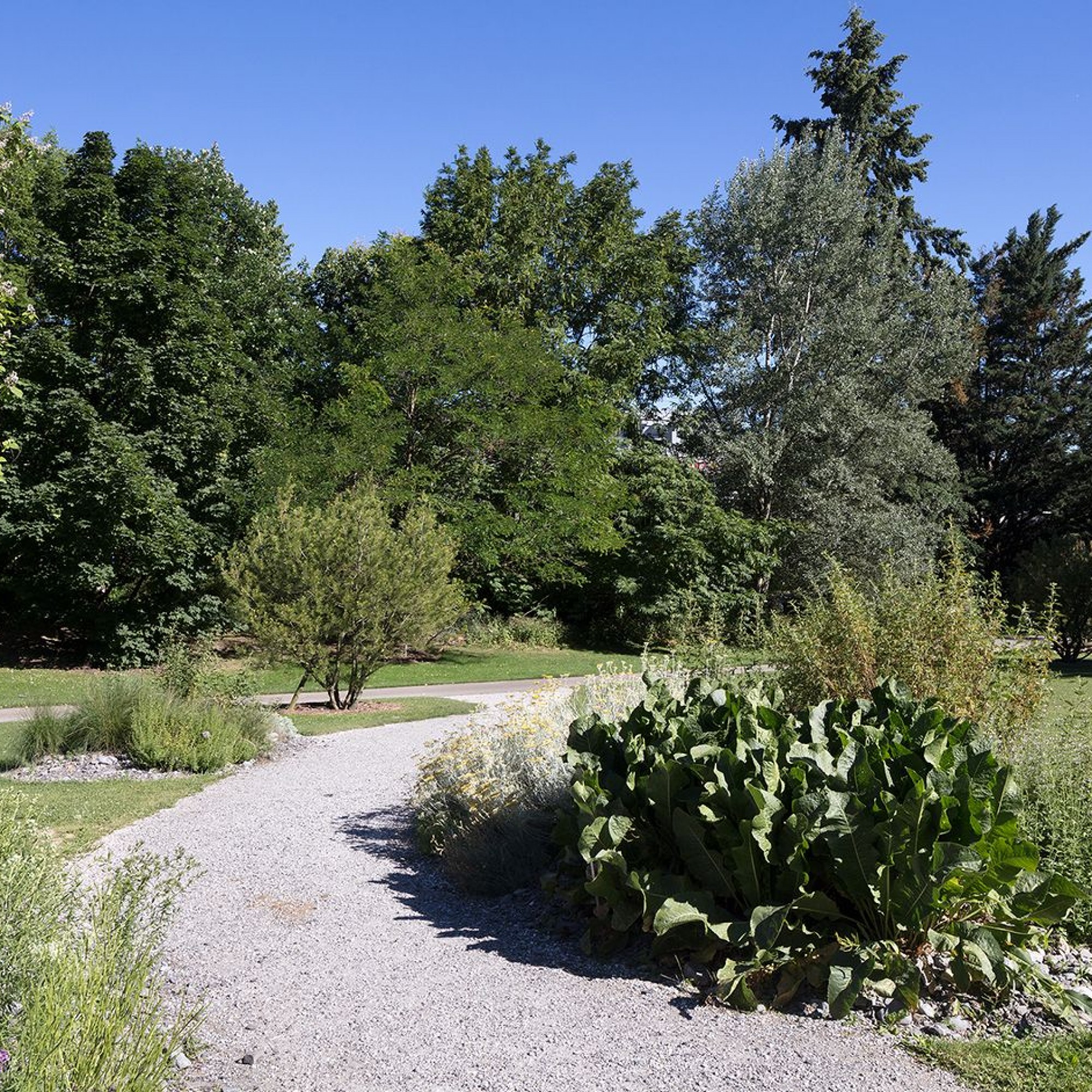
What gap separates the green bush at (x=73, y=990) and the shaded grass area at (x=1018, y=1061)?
2.50 meters

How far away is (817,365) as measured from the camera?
28.1 meters

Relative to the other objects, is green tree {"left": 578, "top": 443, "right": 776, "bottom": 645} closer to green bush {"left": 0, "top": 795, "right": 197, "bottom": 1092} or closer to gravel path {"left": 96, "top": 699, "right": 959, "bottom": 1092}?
gravel path {"left": 96, "top": 699, "right": 959, "bottom": 1092}

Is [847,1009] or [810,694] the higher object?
[810,694]

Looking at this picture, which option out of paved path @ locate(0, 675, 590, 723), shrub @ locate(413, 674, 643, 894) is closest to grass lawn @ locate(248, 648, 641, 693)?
paved path @ locate(0, 675, 590, 723)

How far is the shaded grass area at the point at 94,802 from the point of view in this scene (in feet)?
20.0

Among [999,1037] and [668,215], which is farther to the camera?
[668,215]

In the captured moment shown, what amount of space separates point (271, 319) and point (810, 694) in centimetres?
2162

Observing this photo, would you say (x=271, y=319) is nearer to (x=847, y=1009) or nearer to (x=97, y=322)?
(x=97, y=322)

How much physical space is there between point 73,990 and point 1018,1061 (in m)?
2.98

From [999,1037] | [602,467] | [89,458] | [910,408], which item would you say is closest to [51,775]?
[999,1037]

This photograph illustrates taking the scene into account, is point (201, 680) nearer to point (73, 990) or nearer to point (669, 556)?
point (73, 990)

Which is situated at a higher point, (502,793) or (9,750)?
(502,793)

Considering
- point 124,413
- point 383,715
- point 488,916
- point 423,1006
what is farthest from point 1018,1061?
point 124,413

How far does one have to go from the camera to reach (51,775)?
8211 mm
